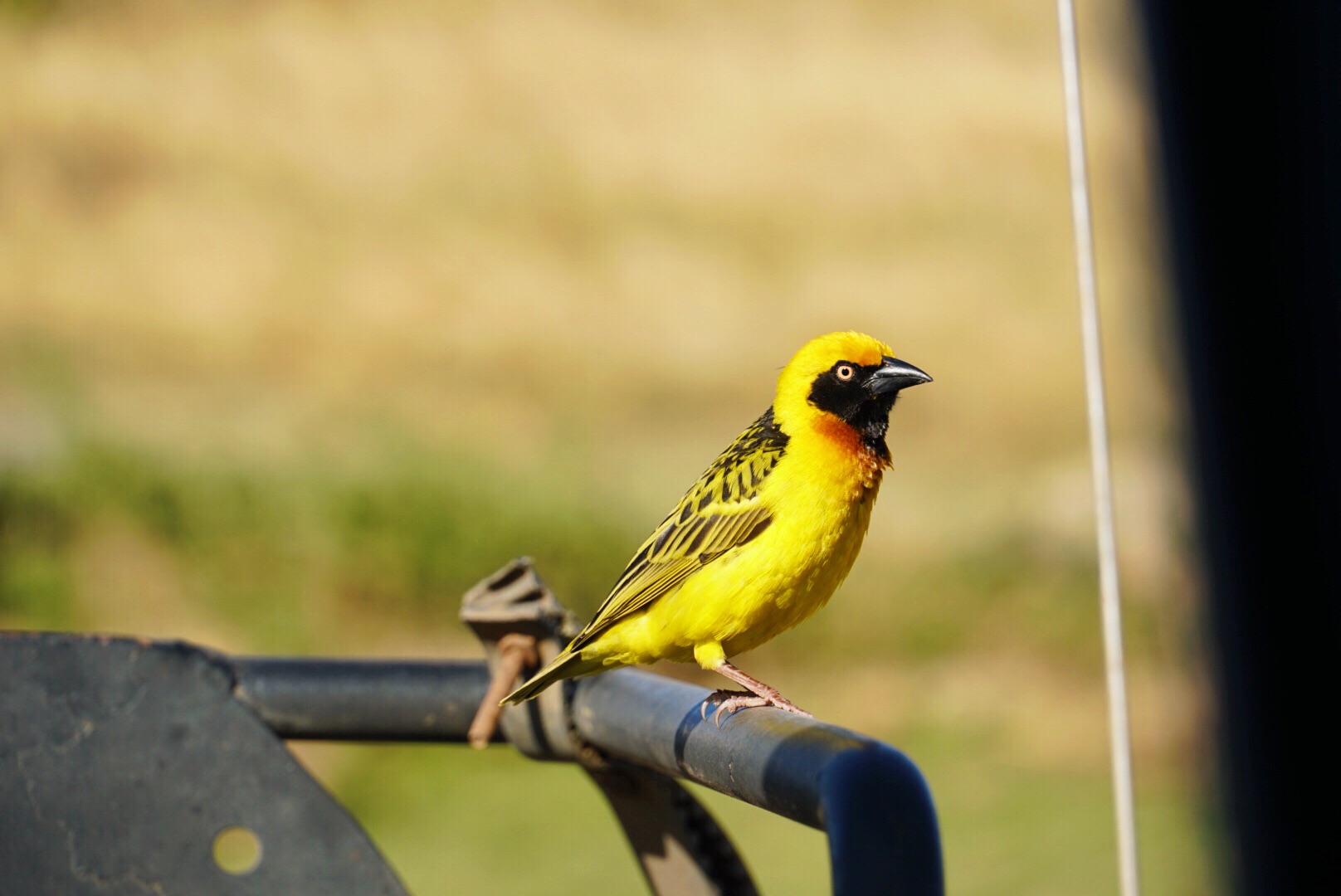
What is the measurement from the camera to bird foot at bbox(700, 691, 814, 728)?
1.14 m

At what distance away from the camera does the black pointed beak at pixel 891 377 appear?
1687 mm

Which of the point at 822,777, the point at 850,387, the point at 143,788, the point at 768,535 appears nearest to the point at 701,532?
the point at 768,535

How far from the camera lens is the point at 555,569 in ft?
13.4

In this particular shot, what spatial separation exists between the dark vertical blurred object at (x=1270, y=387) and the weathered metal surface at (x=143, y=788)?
118 centimetres

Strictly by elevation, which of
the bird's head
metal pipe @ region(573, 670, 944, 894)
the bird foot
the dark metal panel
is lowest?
the dark metal panel

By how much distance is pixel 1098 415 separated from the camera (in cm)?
140

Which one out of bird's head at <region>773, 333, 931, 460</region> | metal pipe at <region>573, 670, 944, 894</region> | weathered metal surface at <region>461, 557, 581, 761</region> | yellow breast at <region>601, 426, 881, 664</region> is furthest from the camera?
bird's head at <region>773, 333, 931, 460</region>

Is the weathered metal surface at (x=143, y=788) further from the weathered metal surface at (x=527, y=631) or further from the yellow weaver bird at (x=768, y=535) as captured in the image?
the yellow weaver bird at (x=768, y=535)

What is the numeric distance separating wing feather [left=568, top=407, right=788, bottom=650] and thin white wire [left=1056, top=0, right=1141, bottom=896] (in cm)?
43

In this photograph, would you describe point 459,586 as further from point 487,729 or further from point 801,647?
point 487,729

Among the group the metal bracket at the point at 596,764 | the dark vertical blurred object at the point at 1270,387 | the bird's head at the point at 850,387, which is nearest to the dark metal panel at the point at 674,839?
the metal bracket at the point at 596,764

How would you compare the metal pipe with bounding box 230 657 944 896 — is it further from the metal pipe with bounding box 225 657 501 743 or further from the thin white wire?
the thin white wire

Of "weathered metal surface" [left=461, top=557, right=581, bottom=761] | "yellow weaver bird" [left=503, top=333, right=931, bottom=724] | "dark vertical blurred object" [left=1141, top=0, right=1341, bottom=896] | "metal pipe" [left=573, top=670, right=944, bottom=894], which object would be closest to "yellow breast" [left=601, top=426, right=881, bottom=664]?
"yellow weaver bird" [left=503, top=333, right=931, bottom=724]

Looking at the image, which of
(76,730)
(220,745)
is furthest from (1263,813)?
(76,730)
